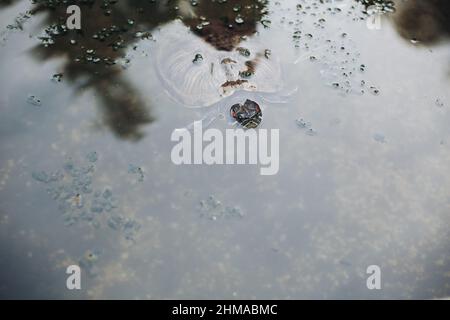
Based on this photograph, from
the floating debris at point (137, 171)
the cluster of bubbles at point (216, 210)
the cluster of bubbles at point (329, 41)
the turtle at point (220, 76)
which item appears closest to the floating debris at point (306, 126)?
the turtle at point (220, 76)

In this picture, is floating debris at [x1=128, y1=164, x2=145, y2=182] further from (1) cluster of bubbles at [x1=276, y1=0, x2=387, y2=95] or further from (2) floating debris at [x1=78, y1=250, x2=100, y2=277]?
(1) cluster of bubbles at [x1=276, y1=0, x2=387, y2=95]

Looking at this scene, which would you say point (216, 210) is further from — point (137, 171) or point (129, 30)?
point (129, 30)

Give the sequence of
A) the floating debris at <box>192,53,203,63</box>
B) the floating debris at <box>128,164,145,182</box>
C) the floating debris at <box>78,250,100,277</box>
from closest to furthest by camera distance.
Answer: the floating debris at <box>78,250,100,277</box>, the floating debris at <box>128,164,145,182</box>, the floating debris at <box>192,53,203,63</box>

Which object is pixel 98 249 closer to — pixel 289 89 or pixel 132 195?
pixel 132 195

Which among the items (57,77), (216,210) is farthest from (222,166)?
(57,77)

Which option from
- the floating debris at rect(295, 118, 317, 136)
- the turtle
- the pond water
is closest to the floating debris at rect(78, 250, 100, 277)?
the pond water

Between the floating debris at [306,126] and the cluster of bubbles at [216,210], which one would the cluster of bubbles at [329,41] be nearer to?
the floating debris at [306,126]
